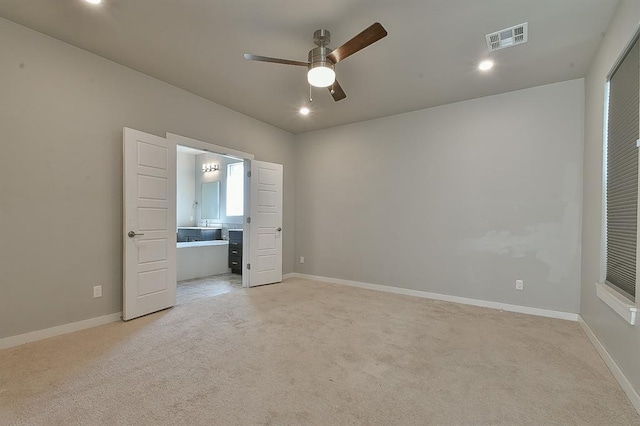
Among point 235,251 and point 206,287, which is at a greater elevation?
point 235,251

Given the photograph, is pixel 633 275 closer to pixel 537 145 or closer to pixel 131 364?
pixel 537 145

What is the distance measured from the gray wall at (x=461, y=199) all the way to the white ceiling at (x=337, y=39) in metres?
0.45

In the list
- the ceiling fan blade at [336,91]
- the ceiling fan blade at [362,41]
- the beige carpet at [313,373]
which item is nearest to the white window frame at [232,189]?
the beige carpet at [313,373]

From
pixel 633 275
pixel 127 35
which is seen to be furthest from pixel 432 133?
pixel 127 35

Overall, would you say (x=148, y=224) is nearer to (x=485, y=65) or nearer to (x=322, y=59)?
(x=322, y=59)

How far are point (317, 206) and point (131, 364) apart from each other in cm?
369

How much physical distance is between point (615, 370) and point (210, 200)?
25.9 ft

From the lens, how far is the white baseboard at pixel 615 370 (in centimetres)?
179

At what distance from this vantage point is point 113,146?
3.16 meters

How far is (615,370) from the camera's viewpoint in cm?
212

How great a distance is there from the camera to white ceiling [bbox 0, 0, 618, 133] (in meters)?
2.26

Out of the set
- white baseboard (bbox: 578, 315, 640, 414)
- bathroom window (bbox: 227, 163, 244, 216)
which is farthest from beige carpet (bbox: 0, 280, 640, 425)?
bathroom window (bbox: 227, 163, 244, 216)

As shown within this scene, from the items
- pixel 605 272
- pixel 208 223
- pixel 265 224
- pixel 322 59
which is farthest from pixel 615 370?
pixel 208 223

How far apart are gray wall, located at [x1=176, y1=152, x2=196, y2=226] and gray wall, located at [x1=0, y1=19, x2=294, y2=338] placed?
490 centimetres
